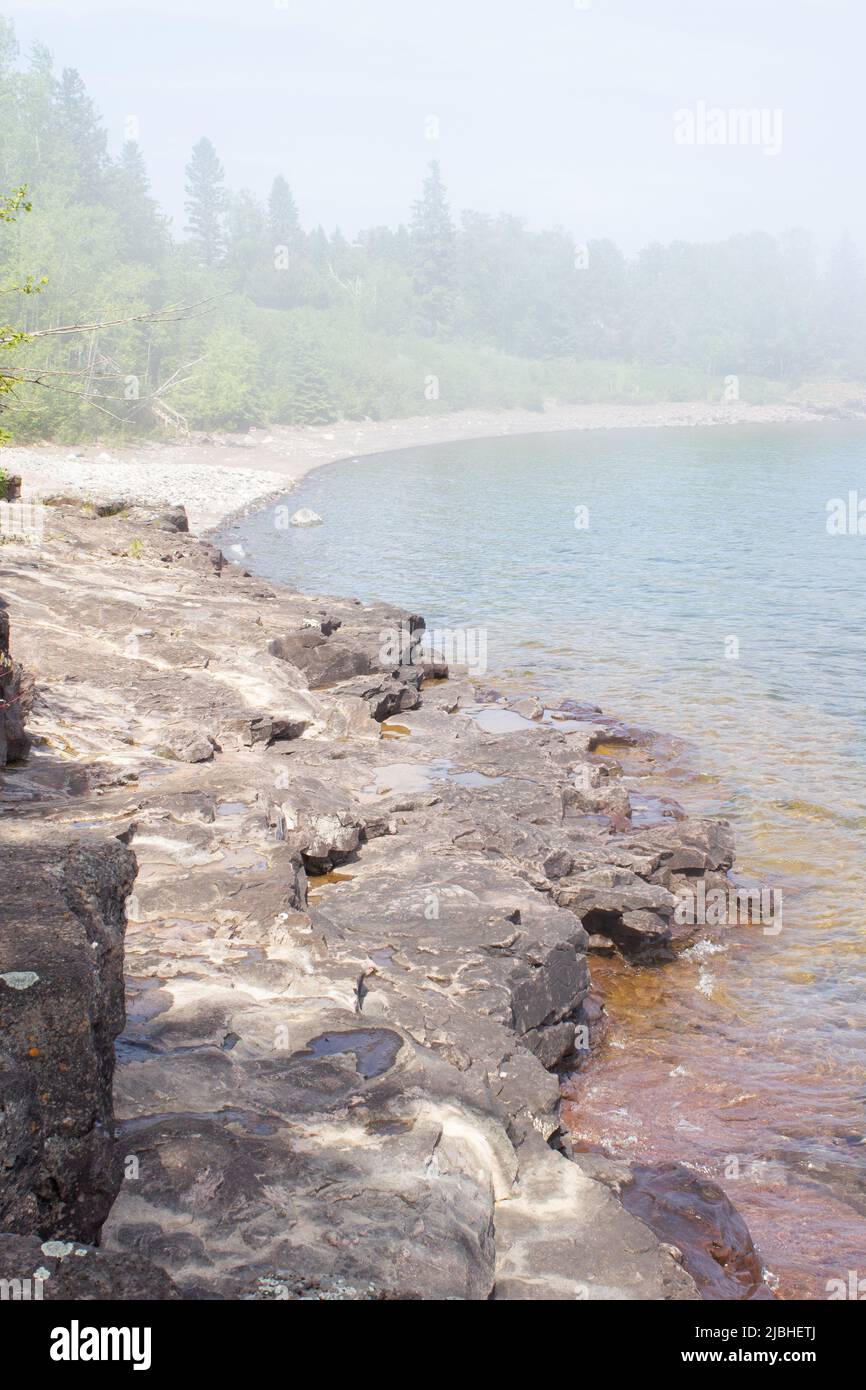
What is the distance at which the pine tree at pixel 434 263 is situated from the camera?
154m

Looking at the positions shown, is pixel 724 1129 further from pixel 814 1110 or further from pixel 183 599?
pixel 183 599

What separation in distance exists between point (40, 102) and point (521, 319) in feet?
277

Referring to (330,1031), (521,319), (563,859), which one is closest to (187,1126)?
(330,1031)

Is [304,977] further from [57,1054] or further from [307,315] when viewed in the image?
[307,315]

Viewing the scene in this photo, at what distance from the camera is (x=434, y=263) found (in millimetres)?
154375

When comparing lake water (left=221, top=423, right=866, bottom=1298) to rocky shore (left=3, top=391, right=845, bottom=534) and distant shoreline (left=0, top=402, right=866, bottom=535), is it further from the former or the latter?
rocky shore (left=3, top=391, right=845, bottom=534)

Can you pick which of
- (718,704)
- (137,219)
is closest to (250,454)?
(137,219)

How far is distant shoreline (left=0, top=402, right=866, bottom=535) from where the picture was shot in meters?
48.2

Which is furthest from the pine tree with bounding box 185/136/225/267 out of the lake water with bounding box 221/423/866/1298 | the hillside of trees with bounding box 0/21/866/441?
the lake water with bounding box 221/423/866/1298

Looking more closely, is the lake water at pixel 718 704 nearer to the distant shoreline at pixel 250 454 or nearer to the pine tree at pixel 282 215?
the distant shoreline at pixel 250 454

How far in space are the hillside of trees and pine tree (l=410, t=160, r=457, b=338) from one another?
0.27 meters

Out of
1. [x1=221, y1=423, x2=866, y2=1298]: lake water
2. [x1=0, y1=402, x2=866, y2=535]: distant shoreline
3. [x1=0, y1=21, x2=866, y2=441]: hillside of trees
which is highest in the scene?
[x1=0, y1=21, x2=866, y2=441]: hillside of trees

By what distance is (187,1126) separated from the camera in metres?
6.09

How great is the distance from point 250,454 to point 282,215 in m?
93.1
